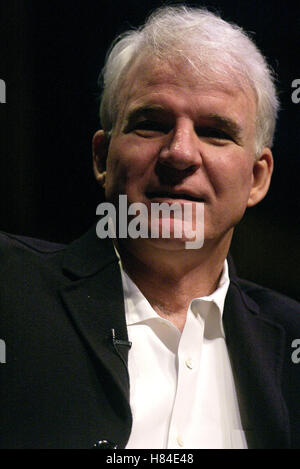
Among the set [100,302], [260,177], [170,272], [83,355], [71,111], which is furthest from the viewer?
[71,111]

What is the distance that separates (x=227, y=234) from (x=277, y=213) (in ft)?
1.33

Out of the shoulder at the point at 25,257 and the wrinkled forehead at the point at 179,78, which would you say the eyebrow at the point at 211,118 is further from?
the shoulder at the point at 25,257

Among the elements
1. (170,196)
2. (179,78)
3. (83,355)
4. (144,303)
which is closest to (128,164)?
(170,196)

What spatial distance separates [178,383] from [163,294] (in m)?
0.26

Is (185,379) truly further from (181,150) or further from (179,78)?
(179,78)

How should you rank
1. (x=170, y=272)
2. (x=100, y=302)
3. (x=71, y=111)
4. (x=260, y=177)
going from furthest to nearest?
1. (x=71, y=111)
2. (x=260, y=177)
3. (x=170, y=272)
4. (x=100, y=302)

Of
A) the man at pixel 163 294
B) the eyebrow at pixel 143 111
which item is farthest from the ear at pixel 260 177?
the eyebrow at pixel 143 111

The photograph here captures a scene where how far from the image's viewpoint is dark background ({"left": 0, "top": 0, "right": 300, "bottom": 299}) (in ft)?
5.52

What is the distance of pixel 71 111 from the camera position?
1775 millimetres

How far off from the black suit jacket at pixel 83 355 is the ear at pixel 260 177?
269 mm

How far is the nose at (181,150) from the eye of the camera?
134cm

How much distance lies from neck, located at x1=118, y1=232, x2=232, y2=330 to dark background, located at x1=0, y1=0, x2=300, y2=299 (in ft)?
1.16

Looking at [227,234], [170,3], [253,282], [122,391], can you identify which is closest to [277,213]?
[253,282]

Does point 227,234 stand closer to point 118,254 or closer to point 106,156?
point 118,254
